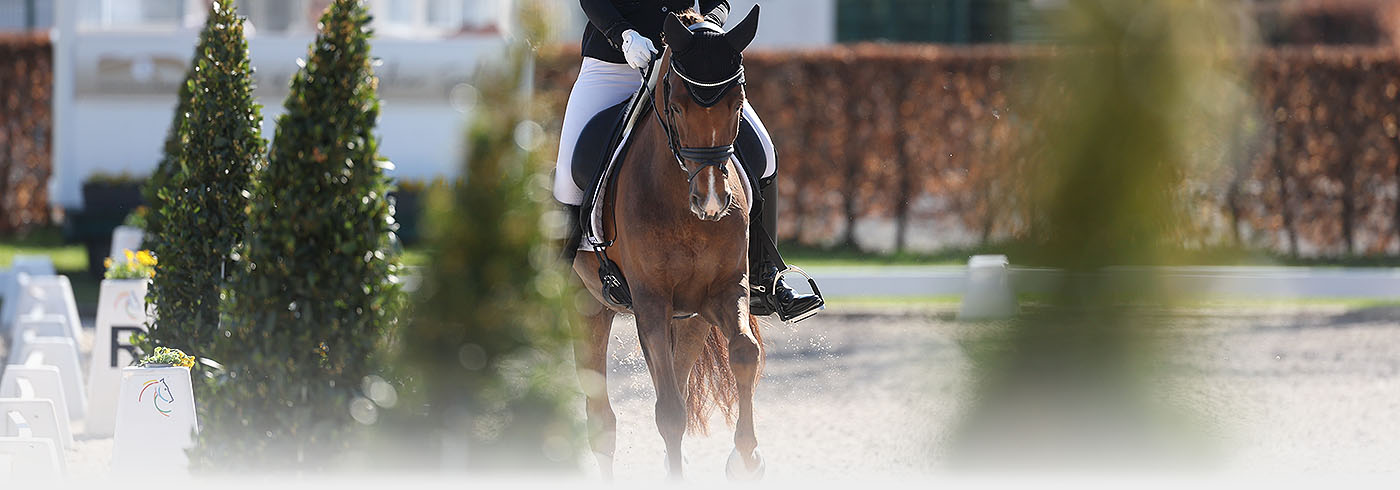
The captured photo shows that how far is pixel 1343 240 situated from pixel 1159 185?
14.3m

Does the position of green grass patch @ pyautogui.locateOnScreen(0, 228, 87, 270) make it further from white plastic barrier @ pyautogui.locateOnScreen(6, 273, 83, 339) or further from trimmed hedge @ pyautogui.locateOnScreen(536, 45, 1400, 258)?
white plastic barrier @ pyautogui.locateOnScreen(6, 273, 83, 339)

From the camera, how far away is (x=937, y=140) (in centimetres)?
1617

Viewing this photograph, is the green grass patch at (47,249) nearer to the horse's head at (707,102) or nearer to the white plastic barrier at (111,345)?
the white plastic barrier at (111,345)

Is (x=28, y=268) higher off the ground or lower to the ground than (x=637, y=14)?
lower

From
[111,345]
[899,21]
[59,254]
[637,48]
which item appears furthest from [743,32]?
[899,21]

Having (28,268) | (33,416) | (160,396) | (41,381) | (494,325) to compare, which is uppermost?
(494,325)

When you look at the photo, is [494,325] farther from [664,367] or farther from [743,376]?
[743,376]

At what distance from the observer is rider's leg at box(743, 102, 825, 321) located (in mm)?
5848

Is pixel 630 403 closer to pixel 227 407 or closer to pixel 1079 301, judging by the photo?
pixel 227 407

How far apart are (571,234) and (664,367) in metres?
0.90

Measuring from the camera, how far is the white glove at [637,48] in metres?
5.48

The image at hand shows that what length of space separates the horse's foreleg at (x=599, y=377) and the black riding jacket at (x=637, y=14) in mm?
1142

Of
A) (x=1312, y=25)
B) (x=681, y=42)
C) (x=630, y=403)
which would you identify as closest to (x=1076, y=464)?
(x=681, y=42)

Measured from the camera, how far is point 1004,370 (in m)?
2.95
